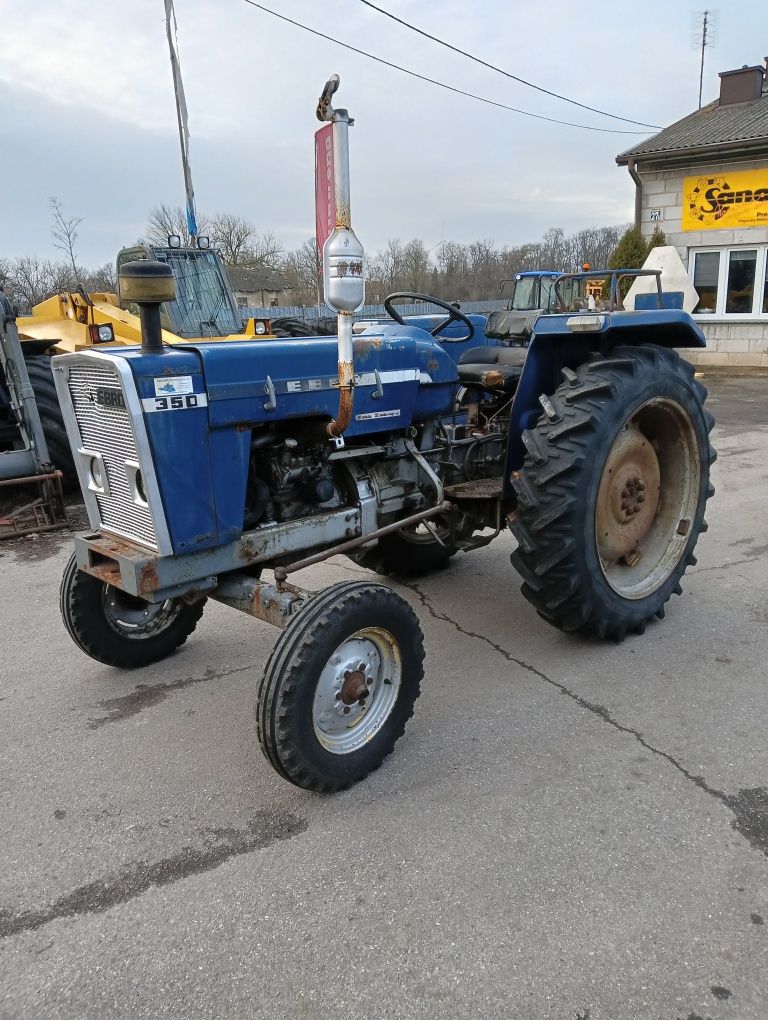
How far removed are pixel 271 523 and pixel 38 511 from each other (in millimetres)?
3951

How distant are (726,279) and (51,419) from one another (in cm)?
1279

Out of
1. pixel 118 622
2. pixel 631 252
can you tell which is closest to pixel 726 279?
pixel 631 252

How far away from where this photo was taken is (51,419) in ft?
22.1

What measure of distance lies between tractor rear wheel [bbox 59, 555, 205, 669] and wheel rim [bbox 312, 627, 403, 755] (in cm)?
88

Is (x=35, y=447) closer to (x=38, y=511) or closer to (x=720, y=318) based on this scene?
(x=38, y=511)

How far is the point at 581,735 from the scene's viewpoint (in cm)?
285

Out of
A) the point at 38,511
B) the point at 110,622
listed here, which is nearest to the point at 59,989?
the point at 110,622

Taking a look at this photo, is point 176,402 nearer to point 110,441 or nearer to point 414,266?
point 110,441

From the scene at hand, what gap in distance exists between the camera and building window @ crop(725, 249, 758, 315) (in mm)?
14039

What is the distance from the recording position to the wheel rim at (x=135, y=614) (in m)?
3.28

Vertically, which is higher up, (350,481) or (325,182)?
(325,182)

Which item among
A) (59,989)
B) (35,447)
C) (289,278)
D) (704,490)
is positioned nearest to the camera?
(59,989)

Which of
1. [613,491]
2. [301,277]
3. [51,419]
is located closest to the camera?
[613,491]

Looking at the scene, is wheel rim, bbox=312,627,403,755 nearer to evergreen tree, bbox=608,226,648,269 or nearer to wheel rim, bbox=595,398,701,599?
wheel rim, bbox=595,398,701,599
